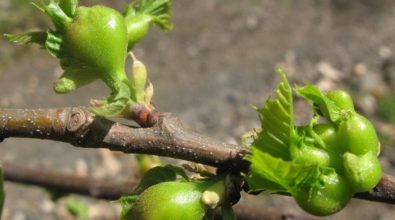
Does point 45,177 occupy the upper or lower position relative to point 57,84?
lower

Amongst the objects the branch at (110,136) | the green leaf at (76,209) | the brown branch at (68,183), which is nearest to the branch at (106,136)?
the branch at (110,136)

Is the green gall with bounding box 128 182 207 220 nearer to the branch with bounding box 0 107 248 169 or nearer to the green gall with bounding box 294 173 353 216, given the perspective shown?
the branch with bounding box 0 107 248 169

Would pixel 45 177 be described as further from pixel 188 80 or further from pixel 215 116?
pixel 188 80

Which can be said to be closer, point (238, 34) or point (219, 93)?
point (219, 93)

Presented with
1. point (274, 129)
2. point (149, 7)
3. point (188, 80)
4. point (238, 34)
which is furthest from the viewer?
point (238, 34)

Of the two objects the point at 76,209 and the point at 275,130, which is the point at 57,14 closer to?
the point at 275,130

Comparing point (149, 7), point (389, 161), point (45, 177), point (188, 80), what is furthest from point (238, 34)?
point (149, 7)

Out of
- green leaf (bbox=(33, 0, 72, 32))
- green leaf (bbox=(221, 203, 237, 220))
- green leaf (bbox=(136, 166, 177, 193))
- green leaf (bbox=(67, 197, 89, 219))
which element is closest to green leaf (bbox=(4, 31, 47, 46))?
green leaf (bbox=(33, 0, 72, 32))

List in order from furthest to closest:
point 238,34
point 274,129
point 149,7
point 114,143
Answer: point 238,34
point 149,7
point 114,143
point 274,129

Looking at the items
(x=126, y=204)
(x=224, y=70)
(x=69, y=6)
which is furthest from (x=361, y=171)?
(x=224, y=70)
